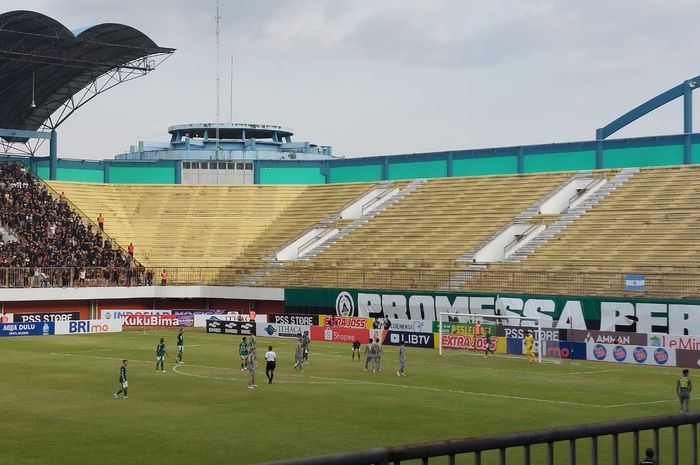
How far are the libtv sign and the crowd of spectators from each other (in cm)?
1446

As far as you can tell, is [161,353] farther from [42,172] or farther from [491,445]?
[42,172]

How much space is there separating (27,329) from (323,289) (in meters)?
20.0

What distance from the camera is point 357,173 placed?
94.8 m

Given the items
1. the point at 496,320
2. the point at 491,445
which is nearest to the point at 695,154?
the point at 496,320

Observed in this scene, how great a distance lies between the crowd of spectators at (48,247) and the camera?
Result: 74938 millimetres

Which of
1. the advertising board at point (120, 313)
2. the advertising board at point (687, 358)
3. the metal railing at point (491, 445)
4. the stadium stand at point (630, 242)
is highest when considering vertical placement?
the stadium stand at point (630, 242)

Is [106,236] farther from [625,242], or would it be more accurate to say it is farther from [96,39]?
[625,242]

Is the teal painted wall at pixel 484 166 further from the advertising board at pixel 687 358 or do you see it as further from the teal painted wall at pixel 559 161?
the advertising board at pixel 687 358

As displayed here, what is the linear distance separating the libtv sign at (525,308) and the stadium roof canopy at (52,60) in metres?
23.1

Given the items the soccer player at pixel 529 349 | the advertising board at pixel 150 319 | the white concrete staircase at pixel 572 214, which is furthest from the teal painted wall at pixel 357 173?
the soccer player at pixel 529 349

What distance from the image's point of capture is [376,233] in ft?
269

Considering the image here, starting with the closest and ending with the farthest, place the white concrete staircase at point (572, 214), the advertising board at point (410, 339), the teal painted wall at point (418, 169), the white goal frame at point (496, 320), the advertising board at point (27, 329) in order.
Result: the white goal frame at point (496, 320), the advertising board at point (410, 339), the advertising board at point (27, 329), the white concrete staircase at point (572, 214), the teal painted wall at point (418, 169)

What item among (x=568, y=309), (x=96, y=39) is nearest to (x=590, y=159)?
(x=568, y=309)

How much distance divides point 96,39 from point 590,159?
126 feet
